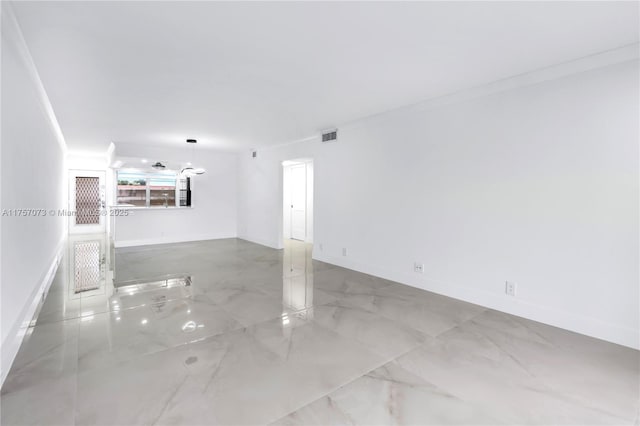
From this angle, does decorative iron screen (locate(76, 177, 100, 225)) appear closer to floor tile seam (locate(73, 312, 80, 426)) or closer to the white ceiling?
the white ceiling

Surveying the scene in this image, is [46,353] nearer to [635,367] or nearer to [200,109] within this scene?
[200,109]

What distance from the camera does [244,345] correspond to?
2.70 meters

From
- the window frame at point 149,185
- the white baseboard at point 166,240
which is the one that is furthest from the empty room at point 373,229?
the window frame at point 149,185

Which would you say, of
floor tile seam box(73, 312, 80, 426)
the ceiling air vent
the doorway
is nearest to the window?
the doorway

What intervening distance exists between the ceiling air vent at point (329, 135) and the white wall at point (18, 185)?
414cm

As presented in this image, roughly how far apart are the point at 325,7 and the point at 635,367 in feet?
12.0

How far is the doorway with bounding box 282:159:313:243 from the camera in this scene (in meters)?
8.72

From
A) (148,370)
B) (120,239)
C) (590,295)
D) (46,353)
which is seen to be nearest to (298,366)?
(148,370)

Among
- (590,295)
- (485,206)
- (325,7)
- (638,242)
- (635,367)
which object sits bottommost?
(635,367)

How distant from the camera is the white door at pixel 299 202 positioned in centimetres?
886

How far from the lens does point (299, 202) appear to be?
907 centimetres

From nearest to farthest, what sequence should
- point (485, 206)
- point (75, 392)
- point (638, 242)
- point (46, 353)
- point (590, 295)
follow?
point (75, 392), point (46, 353), point (638, 242), point (590, 295), point (485, 206)

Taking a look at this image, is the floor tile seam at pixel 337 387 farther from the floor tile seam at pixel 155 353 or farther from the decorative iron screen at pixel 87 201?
the decorative iron screen at pixel 87 201

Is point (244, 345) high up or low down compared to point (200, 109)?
down
